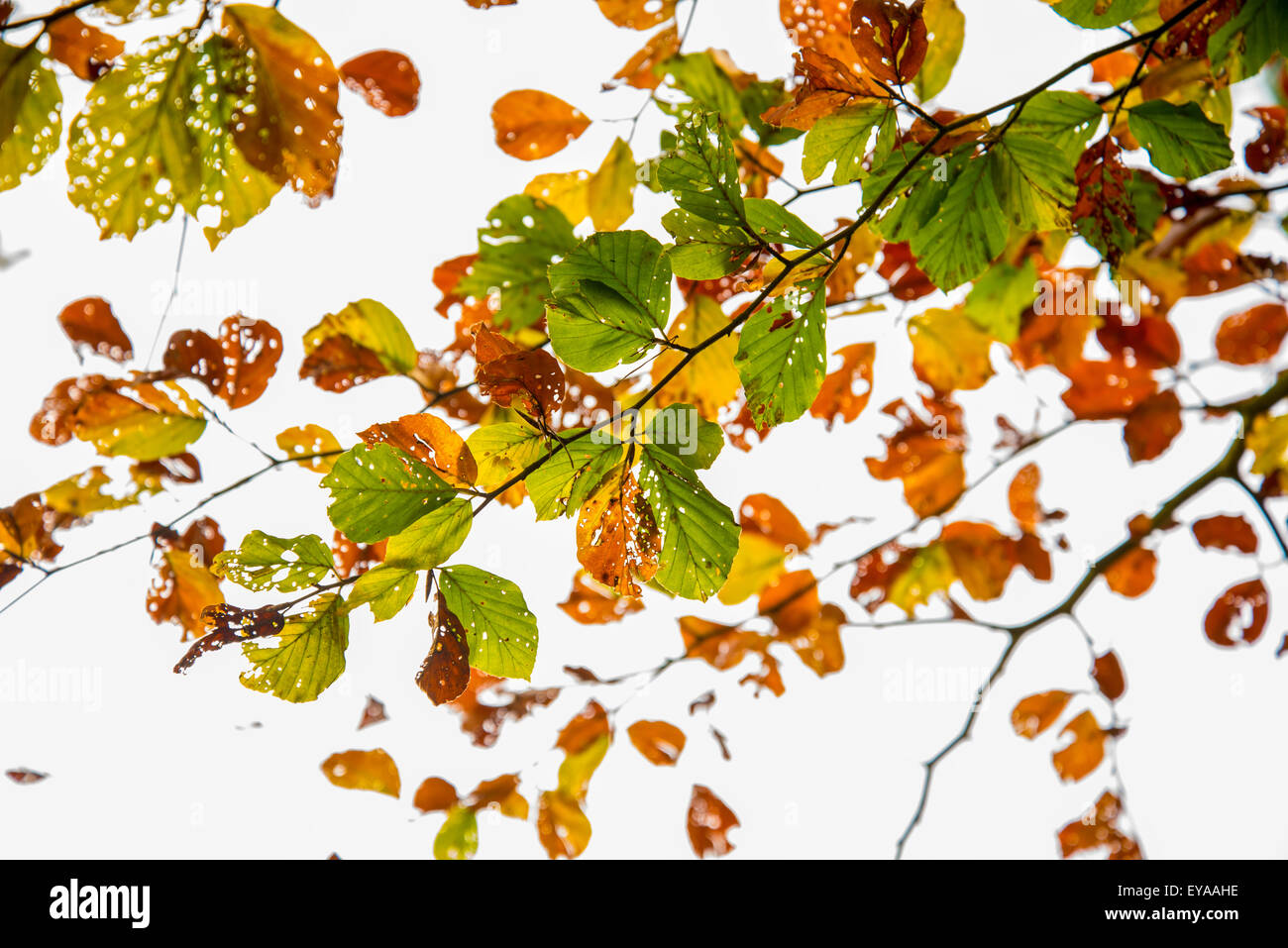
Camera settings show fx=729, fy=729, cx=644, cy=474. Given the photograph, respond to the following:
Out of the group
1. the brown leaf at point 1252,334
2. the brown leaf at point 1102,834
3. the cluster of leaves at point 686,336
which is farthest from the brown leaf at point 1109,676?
the brown leaf at point 1252,334

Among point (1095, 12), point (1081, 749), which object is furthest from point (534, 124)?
point (1081, 749)

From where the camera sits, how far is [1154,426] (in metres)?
0.67

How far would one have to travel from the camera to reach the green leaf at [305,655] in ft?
0.82

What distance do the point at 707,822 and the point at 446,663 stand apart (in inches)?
24.3

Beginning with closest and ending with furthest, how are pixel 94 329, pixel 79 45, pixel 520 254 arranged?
1. pixel 79 45
2. pixel 520 254
3. pixel 94 329

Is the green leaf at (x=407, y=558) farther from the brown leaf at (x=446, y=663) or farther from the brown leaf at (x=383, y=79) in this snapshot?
the brown leaf at (x=383, y=79)

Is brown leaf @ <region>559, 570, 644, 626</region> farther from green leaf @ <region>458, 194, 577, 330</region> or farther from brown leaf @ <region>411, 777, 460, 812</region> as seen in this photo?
green leaf @ <region>458, 194, 577, 330</region>

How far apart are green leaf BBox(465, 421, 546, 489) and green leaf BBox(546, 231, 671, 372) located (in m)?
0.03

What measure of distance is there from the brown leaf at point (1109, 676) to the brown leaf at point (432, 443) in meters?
0.74

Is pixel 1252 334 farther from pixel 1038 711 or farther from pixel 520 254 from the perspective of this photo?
pixel 520 254

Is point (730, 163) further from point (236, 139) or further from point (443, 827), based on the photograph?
point (443, 827)

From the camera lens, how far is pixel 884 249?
564 millimetres

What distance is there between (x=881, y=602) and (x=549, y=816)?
0.39 m
